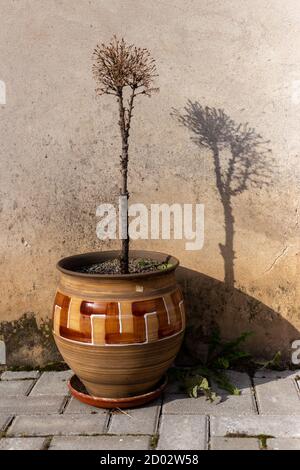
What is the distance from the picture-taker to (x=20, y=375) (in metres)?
3.99

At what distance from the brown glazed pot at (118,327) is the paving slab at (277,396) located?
2.08 ft

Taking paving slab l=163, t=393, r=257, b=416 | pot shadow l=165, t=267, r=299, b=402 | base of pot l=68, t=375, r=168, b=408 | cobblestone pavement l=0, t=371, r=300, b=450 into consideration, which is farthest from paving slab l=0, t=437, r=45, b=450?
pot shadow l=165, t=267, r=299, b=402

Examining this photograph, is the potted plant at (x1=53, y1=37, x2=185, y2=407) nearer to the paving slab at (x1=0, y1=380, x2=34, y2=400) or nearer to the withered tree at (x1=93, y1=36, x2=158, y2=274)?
the withered tree at (x1=93, y1=36, x2=158, y2=274)

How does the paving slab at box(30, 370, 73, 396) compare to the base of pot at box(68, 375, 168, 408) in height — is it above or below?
below

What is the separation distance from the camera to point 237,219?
398cm

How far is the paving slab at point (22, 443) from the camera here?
303cm

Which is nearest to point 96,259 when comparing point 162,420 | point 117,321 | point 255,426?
point 117,321

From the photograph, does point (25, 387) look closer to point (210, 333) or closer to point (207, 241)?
point (210, 333)

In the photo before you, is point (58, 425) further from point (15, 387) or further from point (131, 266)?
point (131, 266)

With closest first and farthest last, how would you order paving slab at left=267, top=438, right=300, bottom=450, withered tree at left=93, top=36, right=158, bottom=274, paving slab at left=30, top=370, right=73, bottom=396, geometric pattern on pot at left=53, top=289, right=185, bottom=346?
1. paving slab at left=267, top=438, right=300, bottom=450
2. geometric pattern on pot at left=53, top=289, right=185, bottom=346
3. withered tree at left=93, top=36, right=158, bottom=274
4. paving slab at left=30, top=370, right=73, bottom=396

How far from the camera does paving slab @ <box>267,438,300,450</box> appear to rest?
2.98 meters

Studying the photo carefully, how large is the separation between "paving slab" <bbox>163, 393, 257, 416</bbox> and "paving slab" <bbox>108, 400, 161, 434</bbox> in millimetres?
83

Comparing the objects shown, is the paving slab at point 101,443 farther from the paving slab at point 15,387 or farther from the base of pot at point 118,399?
the paving slab at point 15,387
